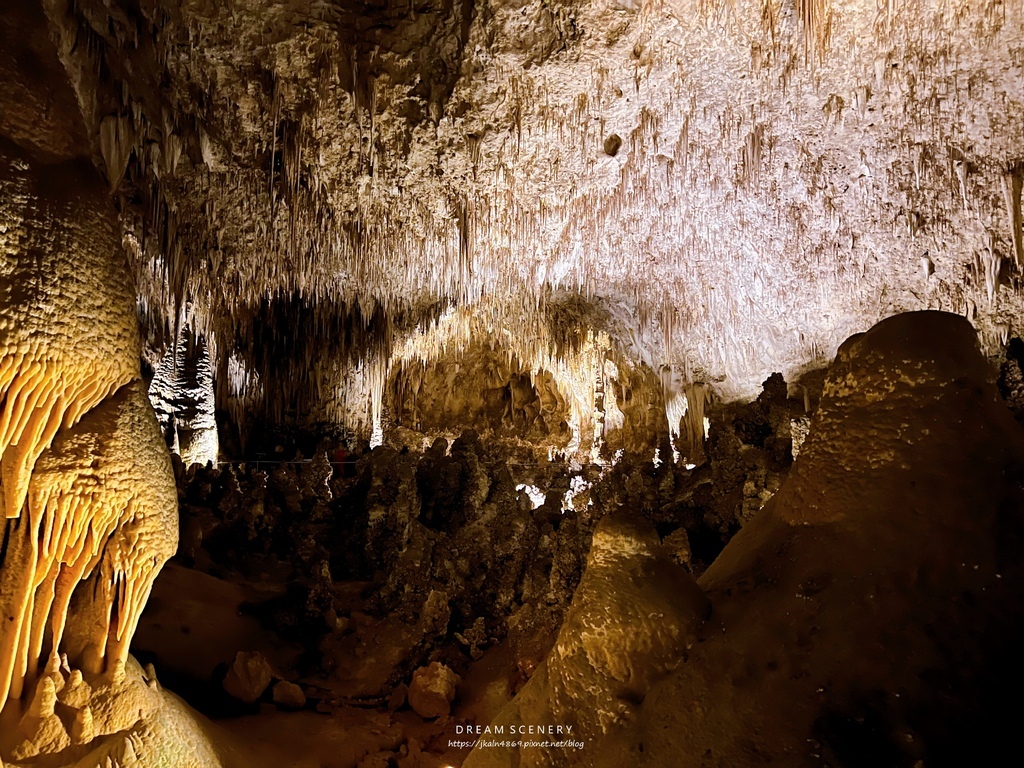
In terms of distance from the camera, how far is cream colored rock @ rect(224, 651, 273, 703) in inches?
238

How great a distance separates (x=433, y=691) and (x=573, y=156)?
5800mm

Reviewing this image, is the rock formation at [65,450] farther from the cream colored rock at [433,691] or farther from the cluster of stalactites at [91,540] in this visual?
the cream colored rock at [433,691]

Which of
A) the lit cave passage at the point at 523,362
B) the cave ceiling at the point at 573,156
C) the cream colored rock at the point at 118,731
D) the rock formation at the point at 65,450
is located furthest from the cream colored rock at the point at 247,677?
the cave ceiling at the point at 573,156

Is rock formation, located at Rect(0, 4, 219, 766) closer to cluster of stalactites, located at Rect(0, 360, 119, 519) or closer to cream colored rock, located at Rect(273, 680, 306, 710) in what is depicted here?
cluster of stalactites, located at Rect(0, 360, 119, 519)

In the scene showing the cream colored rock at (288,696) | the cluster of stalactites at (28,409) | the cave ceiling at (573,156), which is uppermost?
the cave ceiling at (573,156)

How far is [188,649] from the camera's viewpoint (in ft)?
21.6

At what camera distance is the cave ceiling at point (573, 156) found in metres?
5.12

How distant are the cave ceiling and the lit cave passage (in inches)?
1.7

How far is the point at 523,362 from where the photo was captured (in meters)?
14.4

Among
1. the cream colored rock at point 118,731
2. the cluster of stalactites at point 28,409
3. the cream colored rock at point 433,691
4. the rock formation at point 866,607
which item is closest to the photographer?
the rock formation at point 866,607

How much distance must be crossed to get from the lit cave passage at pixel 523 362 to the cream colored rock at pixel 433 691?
0.10ft

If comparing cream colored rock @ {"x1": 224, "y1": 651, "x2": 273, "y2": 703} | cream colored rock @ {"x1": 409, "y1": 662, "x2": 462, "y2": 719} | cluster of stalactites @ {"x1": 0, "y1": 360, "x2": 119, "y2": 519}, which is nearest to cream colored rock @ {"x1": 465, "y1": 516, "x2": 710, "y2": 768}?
cluster of stalactites @ {"x1": 0, "y1": 360, "x2": 119, "y2": 519}

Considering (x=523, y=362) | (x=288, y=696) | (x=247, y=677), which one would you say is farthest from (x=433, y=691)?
(x=523, y=362)

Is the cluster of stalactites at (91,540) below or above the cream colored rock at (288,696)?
above
